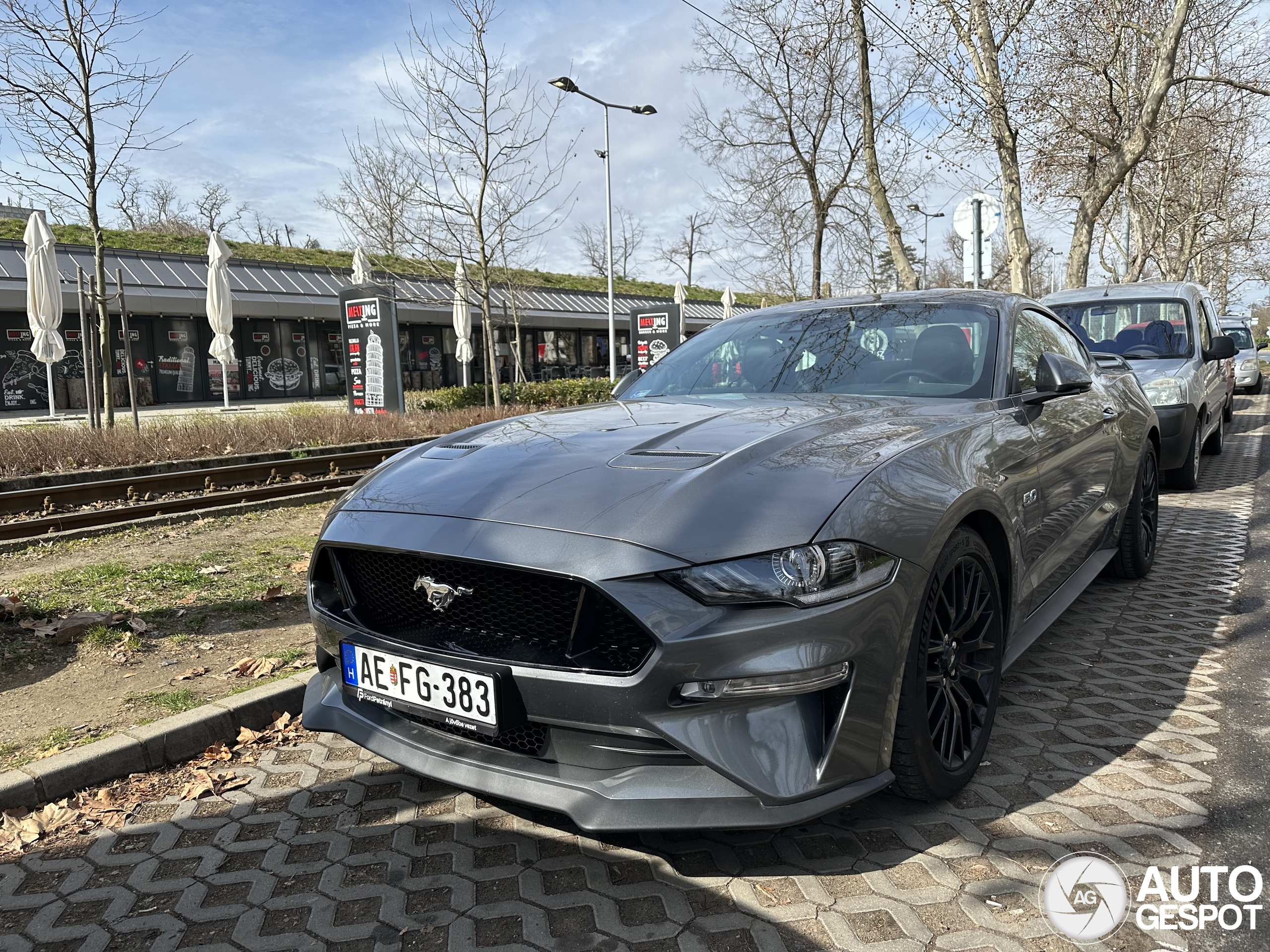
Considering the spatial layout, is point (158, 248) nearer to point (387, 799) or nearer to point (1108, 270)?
point (387, 799)

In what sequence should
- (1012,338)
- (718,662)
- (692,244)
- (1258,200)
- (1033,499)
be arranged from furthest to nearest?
(692,244) → (1258,200) → (1012,338) → (1033,499) → (718,662)

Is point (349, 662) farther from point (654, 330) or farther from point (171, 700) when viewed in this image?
point (654, 330)

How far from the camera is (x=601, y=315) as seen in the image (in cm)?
Result: 3722

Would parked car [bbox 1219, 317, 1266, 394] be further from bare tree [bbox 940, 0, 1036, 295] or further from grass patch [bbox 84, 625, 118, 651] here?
grass patch [bbox 84, 625, 118, 651]

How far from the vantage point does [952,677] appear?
2658 millimetres

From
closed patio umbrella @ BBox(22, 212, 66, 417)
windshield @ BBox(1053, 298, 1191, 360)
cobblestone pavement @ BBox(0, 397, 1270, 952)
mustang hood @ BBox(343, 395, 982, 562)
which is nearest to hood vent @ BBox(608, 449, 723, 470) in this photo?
mustang hood @ BBox(343, 395, 982, 562)

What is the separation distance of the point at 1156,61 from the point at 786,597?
16168mm

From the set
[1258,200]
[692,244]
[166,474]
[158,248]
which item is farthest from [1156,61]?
[692,244]

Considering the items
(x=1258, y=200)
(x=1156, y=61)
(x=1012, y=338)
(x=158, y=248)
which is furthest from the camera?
(x=1258, y=200)

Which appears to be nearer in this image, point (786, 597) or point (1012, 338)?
point (786, 597)

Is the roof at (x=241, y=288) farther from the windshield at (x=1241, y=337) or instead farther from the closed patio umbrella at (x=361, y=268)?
the windshield at (x=1241, y=337)

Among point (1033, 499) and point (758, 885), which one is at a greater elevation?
point (1033, 499)

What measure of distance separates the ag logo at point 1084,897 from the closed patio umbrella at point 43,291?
18.6 meters

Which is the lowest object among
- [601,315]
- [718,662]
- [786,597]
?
[718,662]
